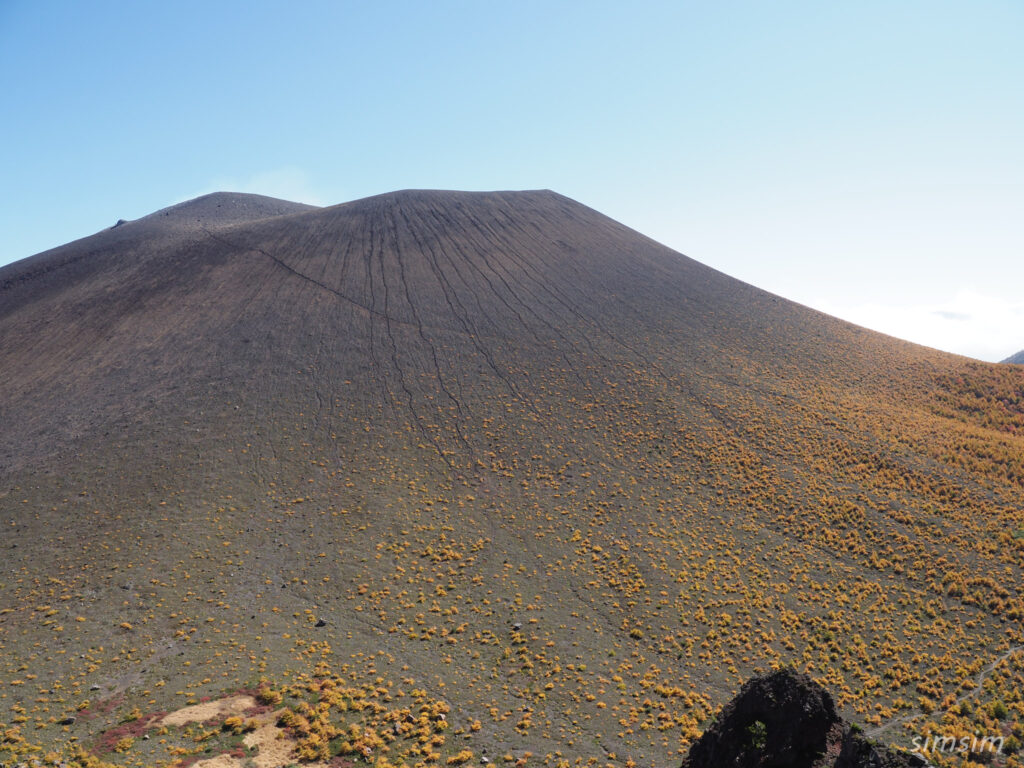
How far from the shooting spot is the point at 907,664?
73.7 feet

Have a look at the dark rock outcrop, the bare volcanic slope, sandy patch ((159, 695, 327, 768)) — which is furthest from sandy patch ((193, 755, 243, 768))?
the dark rock outcrop

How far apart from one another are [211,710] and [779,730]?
17.8 meters

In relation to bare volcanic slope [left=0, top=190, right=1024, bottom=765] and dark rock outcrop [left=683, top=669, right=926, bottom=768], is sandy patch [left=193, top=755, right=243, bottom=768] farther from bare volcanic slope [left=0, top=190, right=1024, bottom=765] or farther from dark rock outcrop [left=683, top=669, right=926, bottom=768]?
dark rock outcrop [left=683, top=669, right=926, bottom=768]

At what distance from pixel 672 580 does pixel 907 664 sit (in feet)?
33.0

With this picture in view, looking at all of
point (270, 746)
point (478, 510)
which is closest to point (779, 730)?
point (270, 746)

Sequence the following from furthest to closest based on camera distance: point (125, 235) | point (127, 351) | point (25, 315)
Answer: point (125, 235), point (25, 315), point (127, 351)

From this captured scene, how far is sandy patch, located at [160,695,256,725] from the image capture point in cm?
1819

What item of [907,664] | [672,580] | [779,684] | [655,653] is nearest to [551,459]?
[672,580]

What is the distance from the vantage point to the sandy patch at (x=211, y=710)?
18.2m

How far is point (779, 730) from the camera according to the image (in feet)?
45.3

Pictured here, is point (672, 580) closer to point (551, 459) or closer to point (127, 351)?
point (551, 459)

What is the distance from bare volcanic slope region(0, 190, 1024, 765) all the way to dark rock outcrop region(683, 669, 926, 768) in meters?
5.13

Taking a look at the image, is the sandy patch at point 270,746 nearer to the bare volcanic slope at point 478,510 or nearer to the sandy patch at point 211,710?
the bare volcanic slope at point 478,510

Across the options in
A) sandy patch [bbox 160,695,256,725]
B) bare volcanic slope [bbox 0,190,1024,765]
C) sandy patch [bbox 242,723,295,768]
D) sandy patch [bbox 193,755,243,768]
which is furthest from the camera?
bare volcanic slope [bbox 0,190,1024,765]
